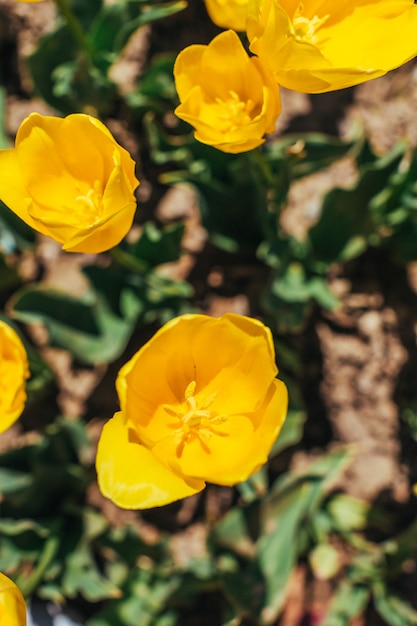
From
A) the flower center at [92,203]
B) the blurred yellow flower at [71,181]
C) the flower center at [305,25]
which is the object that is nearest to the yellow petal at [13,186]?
the blurred yellow flower at [71,181]

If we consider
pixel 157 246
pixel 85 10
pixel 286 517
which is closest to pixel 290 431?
pixel 286 517

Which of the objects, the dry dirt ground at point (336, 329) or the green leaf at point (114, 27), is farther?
the dry dirt ground at point (336, 329)

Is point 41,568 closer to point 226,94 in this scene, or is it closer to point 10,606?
point 10,606

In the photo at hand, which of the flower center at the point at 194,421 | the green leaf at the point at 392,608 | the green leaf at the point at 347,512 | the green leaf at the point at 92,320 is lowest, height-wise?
the green leaf at the point at 392,608

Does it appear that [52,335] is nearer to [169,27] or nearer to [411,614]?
[169,27]

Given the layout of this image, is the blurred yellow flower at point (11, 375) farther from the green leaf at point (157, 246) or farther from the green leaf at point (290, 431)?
the green leaf at point (290, 431)

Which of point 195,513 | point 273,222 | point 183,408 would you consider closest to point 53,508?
point 195,513

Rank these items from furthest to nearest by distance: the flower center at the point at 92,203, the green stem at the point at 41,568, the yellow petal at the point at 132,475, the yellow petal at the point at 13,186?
the green stem at the point at 41,568 → the flower center at the point at 92,203 → the yellow petal at the point at 13,186 → the yellow petal at the point at 132,475
